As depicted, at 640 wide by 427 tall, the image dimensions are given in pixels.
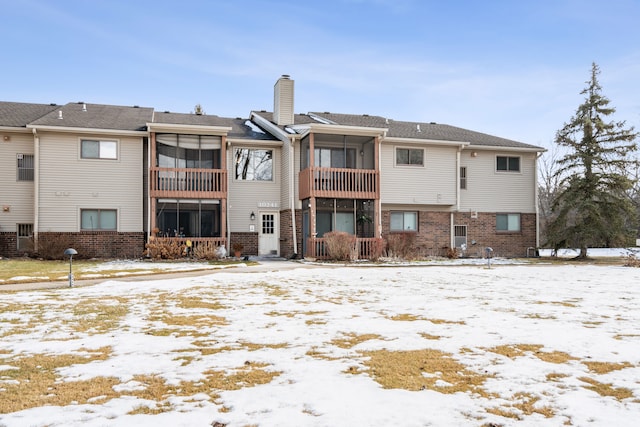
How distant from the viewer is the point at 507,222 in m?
24.4

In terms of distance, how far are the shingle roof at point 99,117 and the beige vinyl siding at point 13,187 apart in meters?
1.19

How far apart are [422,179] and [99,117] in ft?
47.1

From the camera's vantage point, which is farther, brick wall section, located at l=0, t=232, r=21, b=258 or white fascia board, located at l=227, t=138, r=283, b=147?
white fascia board, located at l=227, t=138, r=283, b=147

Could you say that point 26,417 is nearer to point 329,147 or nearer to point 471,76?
point 329,147

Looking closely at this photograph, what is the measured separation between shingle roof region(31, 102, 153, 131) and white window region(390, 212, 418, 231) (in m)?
11.4

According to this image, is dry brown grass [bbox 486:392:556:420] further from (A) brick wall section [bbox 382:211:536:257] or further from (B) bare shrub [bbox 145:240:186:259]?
(A) brick wall section [bbox 382:211:536:257]

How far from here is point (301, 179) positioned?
69.8 feet

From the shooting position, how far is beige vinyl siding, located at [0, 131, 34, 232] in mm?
19953

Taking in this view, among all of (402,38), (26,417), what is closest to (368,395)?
(26,417)

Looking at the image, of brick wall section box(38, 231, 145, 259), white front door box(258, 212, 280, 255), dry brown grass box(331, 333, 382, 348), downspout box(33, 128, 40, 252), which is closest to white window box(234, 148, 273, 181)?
white front door box(258, 212, 280, 255)

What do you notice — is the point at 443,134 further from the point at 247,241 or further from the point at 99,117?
the point at 99,117

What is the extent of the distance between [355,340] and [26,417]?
3.36 metres

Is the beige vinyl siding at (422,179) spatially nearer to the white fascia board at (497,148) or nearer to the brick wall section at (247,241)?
the white fascia board at (497,148)

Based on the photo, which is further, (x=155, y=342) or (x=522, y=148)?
(x=522, y=148)
